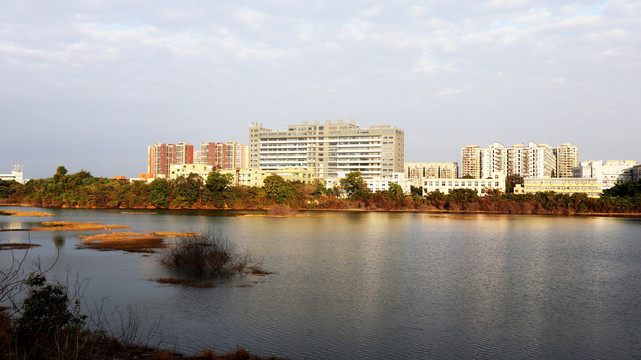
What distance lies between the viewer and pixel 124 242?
38375 millimetres

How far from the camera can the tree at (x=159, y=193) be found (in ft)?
333

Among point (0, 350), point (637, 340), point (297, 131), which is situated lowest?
point (637, 340)

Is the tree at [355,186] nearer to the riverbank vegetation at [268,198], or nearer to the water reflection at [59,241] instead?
the riverbank vegetation at [268,198]

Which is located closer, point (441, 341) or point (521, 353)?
point (521, 353)

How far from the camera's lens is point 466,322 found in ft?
58.4

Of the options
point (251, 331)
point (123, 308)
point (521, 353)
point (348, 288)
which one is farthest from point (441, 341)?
point (123, 308)

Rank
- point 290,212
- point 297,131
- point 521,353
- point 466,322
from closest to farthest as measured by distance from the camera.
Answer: point 521,353, point 466,322, point 290,212, point 297,131

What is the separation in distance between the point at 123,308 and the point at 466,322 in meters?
12.7

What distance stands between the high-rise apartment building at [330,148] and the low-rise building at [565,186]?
47.1 m

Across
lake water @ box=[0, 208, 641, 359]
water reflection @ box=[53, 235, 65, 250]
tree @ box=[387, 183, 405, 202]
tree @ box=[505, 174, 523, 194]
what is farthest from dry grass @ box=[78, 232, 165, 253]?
tree @ box=[505, 174, 523, 194]

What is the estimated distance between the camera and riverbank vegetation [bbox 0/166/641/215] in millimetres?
97812

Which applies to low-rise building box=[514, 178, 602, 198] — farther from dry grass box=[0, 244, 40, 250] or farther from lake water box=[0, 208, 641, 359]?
dry grass box=[0, 244, 40, 250]

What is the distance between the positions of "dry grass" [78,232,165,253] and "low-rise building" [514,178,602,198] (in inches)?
4601

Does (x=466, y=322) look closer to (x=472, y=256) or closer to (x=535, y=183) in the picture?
(x=472, y=256)
